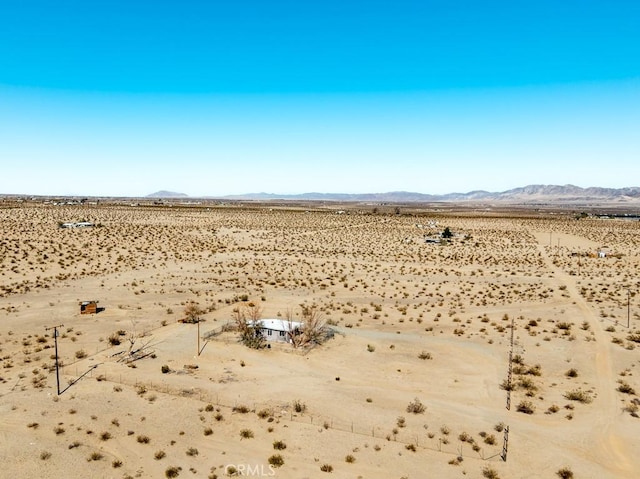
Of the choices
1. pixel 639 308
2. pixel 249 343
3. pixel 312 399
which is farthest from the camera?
pixel 639 308

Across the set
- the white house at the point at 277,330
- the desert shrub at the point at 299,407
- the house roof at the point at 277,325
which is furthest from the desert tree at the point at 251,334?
the desert shrub at the point at 299,407

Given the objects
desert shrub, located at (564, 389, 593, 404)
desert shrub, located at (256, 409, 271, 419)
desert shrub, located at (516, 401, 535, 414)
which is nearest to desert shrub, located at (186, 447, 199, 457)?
desert shrub, located at (256, 409, 271, 419)

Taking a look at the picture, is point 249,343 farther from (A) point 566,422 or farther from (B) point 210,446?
(A) point 566,422

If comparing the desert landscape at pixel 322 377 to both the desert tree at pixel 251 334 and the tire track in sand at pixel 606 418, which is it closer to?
the tire track in sand at pixel 606 418

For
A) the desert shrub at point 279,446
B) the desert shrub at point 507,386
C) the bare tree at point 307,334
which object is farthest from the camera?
the bare tree at point 307,334

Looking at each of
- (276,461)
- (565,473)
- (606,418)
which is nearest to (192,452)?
(276,461)

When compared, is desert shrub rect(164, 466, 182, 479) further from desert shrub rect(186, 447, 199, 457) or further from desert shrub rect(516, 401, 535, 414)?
desert shrub rect(516, 401, 535, 414)

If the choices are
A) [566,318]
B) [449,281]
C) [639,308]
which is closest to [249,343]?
[566,318]

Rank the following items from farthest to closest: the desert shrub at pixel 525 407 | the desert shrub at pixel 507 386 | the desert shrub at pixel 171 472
A: the desert shrub at pixel 507 386
the desert shrub at pixel 525 407
the desert shrub at pixel 171 472
